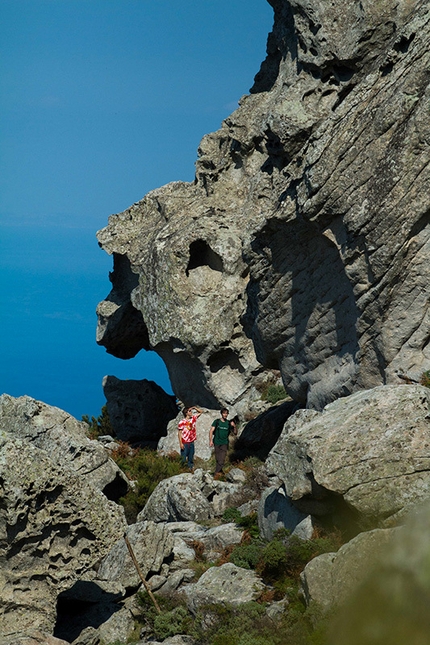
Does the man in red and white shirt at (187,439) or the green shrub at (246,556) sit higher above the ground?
the man in red and white shirt at (187,439)

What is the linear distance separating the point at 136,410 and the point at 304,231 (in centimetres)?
2019

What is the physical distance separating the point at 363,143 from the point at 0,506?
13408 mm

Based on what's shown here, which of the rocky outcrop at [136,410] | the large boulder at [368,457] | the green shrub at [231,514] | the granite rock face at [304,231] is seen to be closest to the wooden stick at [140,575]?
the large boulder at [368,457]

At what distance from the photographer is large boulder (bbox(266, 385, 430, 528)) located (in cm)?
1409

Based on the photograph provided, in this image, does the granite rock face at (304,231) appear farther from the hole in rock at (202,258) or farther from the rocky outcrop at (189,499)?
the rocky outcrop at (189,499)

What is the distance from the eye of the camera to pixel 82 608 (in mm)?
16422

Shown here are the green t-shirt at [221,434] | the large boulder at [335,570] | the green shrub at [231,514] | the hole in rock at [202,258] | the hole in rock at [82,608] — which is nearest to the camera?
the large boulder at [335,570]

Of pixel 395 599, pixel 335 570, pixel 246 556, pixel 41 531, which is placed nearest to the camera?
pixel 395 599

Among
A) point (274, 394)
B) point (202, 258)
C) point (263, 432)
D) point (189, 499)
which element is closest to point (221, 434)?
point (263, 432)

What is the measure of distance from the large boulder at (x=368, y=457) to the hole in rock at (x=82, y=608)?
462 centimetres

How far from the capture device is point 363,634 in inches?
44.8

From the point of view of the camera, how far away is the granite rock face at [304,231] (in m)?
20.0

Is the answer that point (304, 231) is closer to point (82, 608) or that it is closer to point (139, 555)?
point (139, 555)

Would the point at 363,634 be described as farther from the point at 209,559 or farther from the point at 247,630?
the point at 209,559
